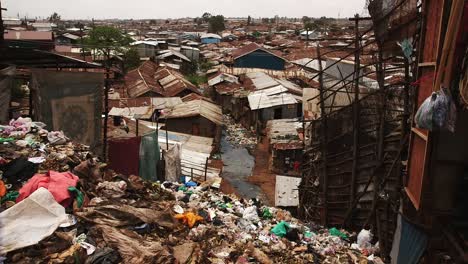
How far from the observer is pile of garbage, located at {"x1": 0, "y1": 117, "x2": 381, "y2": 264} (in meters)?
4.60

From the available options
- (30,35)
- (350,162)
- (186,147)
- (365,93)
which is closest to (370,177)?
(350,162)

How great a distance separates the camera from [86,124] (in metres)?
9.90

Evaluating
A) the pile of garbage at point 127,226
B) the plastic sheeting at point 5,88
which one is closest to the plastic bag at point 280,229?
the pile of garbage at point 127,226

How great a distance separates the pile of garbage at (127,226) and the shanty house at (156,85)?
53.3 ft

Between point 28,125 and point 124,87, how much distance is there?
19295 millimetres

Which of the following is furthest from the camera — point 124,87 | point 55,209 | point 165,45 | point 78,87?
point 165,45

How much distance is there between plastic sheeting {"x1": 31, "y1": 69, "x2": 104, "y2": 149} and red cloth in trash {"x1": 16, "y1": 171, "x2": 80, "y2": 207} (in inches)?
156

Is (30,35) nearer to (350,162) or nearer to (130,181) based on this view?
(130,181)

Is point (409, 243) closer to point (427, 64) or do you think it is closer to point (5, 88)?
point (427, 64)

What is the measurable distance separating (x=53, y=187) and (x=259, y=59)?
34098 mm

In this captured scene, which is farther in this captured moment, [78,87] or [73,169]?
[78,87]

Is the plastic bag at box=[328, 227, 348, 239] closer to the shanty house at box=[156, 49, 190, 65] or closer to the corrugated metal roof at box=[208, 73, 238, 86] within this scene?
the corrugated metal roof at box=[208, 73, 238, 86]

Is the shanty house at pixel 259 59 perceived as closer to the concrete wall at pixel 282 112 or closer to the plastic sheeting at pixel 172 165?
the concrete wall at pixel 282 112

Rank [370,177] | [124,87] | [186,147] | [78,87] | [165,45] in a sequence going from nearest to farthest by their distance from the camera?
[370,177] < [78,87] < [186,147] < [124,87] < [165,45]
